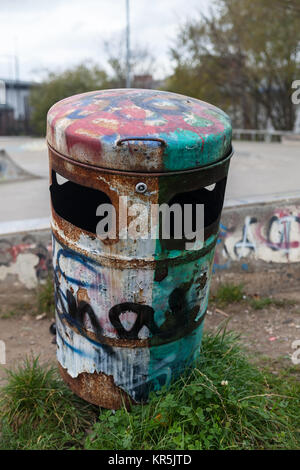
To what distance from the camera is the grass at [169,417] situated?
9.13 feet

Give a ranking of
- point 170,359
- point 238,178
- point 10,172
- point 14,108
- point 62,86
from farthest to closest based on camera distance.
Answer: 1. point 14,108
2. point 62,86
3. point 10,172
4. point 238,178
5. point 170,359

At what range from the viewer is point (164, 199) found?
2504mm

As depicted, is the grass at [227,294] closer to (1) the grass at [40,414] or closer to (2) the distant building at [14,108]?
(1) the grass at [40,414]

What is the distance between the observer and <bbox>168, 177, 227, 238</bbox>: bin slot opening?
2.62 meters

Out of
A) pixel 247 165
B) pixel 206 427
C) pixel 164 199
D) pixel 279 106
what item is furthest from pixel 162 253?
pixel 279 106

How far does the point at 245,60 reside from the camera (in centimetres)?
2136

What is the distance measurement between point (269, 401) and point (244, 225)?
2.70 m

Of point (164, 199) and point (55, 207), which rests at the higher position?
point (164, 199)

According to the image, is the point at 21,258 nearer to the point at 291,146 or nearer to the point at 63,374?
the point at 63,374

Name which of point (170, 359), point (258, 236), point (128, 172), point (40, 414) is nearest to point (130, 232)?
point (128, 172)

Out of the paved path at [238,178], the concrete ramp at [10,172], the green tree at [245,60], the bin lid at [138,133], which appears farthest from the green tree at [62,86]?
the bin lid at [138,133]

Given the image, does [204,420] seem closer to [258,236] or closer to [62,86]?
[258,236]

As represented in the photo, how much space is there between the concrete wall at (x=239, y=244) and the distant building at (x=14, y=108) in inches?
1338

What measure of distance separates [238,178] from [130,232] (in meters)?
8.36
